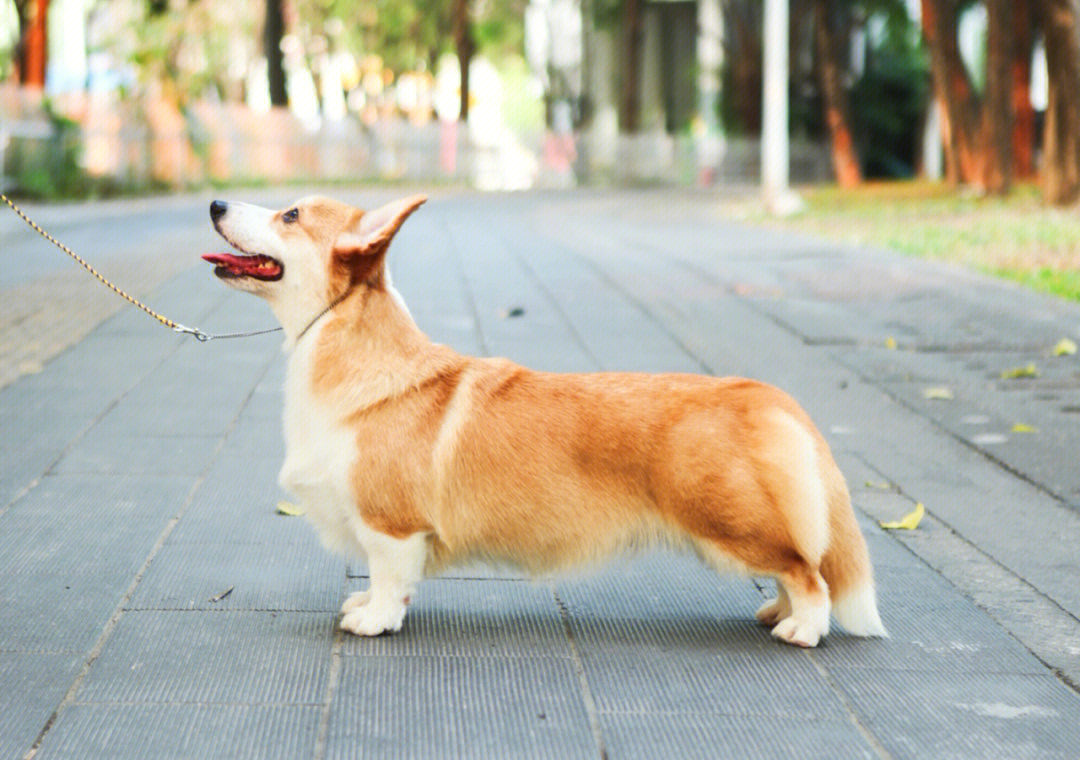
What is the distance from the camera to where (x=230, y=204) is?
150 inches

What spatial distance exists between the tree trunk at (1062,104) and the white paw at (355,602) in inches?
627

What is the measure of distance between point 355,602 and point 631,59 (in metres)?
34.5

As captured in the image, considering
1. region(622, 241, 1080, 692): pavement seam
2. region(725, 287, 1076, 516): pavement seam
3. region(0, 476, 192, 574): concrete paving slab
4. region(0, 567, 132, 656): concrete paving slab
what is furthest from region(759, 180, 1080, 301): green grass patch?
region(0, 567, 132, 656): concrete paving slab

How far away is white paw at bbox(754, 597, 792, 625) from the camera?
13.3 feet

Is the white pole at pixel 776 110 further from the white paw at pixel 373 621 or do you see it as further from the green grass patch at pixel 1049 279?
the white paw at pixel 373 621

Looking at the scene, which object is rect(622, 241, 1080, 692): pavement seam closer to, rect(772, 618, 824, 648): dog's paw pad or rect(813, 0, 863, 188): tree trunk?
rect(772, 618, 824, 648): dog's paw pad

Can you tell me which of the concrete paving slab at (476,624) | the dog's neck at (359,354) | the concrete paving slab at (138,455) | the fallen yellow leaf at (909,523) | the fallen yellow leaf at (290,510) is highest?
the dog's neck at (359,354)

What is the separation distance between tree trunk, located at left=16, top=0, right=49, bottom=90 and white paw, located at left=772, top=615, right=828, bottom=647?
25.3 m

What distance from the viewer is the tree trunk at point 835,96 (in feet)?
97.7

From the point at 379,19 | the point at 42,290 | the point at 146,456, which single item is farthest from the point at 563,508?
the point at 379,19

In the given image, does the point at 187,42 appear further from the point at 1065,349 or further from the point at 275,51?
the point at 1065,349

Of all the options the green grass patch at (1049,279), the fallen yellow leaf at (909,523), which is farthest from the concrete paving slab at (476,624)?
the green grass patch at (1049,279)

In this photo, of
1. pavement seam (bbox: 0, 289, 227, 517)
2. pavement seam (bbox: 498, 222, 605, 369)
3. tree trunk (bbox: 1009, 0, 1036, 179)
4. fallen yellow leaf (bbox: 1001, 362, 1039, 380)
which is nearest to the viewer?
pavement seam (bbox: 0, 289, 227, 517)

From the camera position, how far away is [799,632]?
3.92 m
